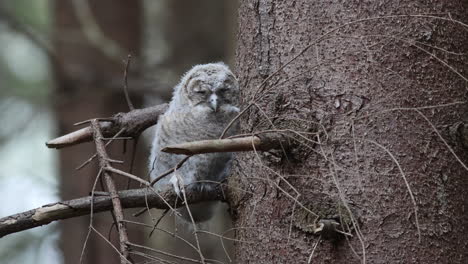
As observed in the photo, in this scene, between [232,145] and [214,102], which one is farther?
[214,102]

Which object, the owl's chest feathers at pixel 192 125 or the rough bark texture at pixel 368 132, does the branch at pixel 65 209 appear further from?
the owl's chest feathers at pixel 192 125

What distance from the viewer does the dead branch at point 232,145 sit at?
2559 millimetres

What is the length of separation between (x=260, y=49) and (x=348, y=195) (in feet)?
2.25

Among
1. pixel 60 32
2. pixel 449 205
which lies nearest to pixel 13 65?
pixel 60 32

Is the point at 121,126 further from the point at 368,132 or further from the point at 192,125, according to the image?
the point at 368,132

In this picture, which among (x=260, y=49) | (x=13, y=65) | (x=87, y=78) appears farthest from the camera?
(x=13, y=65)

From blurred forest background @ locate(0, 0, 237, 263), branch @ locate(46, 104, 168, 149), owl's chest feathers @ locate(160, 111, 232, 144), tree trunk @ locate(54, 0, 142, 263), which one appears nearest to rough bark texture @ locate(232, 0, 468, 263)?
branch @ locate(46, 104, 168, 149)

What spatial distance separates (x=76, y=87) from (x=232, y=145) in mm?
4604

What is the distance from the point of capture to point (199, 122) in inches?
163

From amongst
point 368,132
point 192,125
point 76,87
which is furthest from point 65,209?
point 76,87

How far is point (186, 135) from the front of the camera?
4.07m

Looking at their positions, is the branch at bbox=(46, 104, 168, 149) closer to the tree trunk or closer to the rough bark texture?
the rough bark texture

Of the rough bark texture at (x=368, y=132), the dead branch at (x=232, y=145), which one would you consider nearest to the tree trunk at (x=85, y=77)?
the rough bark texture at (x=368, y=132)

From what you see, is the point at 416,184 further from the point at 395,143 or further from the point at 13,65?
the point at 13,65
